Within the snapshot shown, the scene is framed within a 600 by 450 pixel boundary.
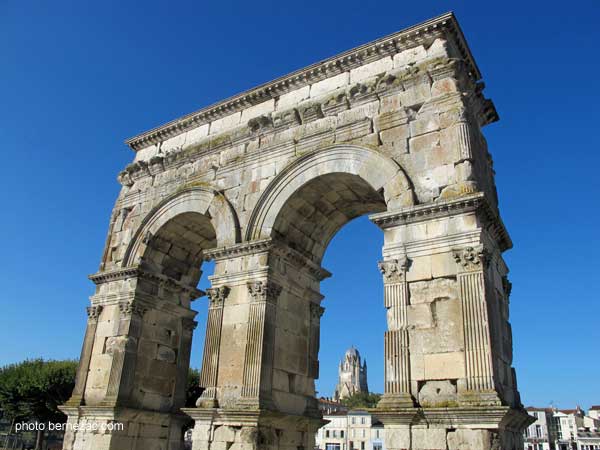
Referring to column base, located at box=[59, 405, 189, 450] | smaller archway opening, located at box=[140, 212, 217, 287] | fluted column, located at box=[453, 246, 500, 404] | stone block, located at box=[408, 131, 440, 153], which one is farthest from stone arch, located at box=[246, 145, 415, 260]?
column base, located at box=[59, 405, 189, 450]

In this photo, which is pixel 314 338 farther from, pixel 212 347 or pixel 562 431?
pixel 562 431

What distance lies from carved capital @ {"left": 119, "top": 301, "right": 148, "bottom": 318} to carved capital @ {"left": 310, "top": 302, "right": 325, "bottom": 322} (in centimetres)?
491

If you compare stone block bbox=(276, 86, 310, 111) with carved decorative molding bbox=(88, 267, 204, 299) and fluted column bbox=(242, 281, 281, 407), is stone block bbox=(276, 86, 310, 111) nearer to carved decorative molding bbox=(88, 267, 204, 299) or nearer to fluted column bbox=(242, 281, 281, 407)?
fluted column bbox=(242, 281, 281, 407)

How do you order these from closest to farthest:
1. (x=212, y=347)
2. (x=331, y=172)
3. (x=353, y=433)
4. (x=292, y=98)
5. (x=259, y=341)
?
(x=259, y=341), (x=212, y=347), (x=331, y=172), (x=292, y=98), (x=353, y=433)

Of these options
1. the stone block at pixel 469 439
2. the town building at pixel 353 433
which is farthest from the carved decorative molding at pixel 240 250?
the town building at pixel 353 433

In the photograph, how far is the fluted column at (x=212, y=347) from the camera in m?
11.1

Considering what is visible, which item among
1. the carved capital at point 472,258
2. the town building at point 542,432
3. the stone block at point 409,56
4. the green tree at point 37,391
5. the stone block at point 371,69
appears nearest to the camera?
the carved capital at point 472,258

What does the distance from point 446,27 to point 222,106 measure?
6773mm

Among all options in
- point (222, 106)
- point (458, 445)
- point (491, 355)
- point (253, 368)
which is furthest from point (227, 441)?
point (222, 106)

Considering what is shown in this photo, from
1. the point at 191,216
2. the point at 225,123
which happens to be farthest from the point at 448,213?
the point at 225,123

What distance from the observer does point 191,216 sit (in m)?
14.5

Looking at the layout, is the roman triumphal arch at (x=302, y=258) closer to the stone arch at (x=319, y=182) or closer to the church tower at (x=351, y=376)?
the stone arch at (x=319, y=182)

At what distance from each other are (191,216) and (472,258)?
832 cm

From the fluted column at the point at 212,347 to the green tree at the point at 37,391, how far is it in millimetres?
20507
